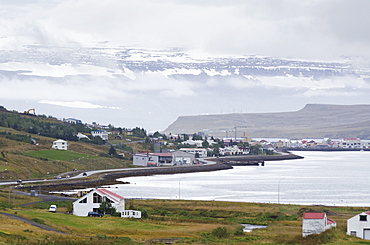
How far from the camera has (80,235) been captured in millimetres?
45062

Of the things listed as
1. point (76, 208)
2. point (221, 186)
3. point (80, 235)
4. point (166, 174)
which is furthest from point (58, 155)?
point (80, 235)

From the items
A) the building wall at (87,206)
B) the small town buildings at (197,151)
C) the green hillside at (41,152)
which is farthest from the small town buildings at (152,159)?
the building wall at (87,206)

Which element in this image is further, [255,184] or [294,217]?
[255,184]

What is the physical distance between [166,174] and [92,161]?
15382 mm

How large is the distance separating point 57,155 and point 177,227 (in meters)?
85.2

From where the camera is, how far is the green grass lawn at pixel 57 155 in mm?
130000

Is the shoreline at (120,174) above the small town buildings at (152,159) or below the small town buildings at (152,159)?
below

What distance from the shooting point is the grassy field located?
4312 centimetres

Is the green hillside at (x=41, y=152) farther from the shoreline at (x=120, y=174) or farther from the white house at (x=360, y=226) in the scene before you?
the white house at (x=360, y=226)

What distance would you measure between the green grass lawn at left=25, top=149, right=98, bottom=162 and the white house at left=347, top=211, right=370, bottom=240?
8742cm

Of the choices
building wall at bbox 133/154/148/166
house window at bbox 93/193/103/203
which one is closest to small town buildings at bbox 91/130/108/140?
A: building wall at bbox 133/154/148/166

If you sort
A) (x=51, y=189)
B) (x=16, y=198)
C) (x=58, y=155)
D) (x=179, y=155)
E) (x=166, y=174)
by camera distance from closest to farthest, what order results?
1. (x=16, y=198)
2. (x=51, y=189)
3. (x=58, y=155)
4. (x=166, y=174)
5. (x=179, y=155)

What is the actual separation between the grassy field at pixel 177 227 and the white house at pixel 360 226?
721 mm

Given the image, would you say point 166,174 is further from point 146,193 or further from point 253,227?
point 253,227
